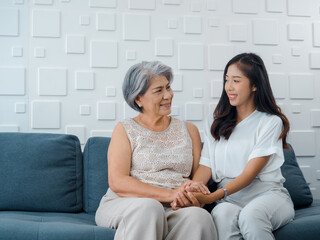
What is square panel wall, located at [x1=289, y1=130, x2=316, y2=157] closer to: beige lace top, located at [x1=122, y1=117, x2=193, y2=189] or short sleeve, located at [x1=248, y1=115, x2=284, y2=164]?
short sleeve, located at [x1=248, y1=115, x2=284, y2=164]

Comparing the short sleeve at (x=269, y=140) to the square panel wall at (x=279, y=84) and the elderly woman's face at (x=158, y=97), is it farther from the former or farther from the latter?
the square panel wall at (x=279, y=84)

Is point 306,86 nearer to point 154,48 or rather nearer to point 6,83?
point 154,48

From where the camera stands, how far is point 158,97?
208 centimetres

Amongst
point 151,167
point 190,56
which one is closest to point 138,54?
point 190,56

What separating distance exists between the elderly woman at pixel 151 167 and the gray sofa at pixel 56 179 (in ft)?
0.97

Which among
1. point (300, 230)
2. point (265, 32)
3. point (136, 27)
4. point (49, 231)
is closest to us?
point (49, 231)

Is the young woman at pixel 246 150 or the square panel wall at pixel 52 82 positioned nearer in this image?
the young woman at pixel 246 150

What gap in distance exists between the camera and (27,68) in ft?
8.42

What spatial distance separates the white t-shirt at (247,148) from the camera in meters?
1.96

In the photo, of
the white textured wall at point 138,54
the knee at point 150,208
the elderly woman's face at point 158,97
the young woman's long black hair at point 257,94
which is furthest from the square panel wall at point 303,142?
the knee at point 150,208

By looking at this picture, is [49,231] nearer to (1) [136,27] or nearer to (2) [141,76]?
(2) [141,76]

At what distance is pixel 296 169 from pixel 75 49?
1570 mm

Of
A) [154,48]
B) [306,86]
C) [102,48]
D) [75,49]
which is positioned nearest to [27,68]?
[75,49]

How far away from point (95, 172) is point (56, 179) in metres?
0.22
